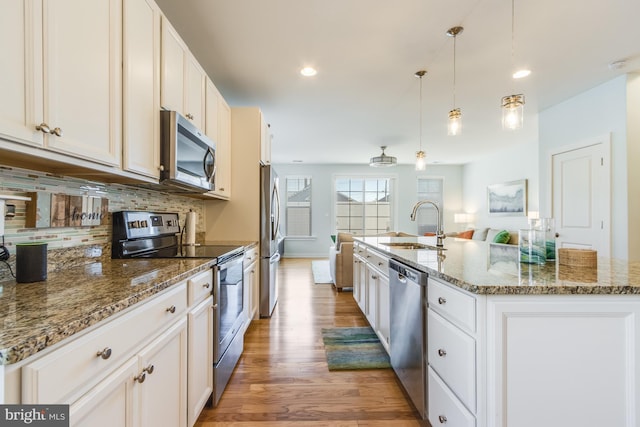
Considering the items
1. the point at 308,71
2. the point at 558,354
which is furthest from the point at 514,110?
the point at 308,71

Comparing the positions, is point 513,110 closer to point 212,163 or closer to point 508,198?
point 212,163

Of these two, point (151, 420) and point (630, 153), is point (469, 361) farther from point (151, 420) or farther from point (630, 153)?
point (630, 153)

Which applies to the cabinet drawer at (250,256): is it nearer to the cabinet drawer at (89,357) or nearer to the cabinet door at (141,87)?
the cabinet door at (141,87)

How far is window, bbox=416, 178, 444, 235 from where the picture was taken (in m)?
8.23

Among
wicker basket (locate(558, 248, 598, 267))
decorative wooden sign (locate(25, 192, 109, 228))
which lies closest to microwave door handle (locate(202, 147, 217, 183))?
decorative wooden sign (locate(25, 192, 109, 228))

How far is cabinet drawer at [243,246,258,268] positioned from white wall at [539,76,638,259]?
3823 mm

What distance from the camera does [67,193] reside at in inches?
55.5

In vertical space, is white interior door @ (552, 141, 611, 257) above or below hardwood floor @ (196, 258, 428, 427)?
above

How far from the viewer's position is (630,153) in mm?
2975

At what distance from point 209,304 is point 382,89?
2786mm

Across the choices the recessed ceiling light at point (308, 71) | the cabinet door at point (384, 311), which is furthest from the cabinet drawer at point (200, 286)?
the recessed ceiling light at point (308, 71)

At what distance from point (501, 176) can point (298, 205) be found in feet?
16.3

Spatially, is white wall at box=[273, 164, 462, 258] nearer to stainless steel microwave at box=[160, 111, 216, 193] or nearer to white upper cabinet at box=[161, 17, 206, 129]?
white upper cabinet at box=[161, 17, 206, 129]

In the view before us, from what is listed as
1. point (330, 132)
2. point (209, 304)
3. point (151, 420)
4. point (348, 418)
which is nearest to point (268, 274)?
point (209, 304)
